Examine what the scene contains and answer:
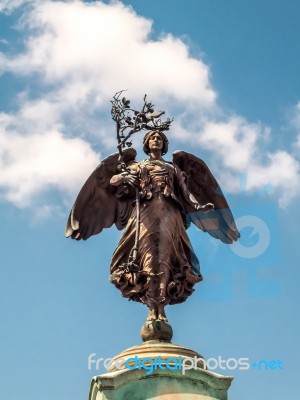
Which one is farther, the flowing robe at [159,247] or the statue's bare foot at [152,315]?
the flowing robe at [159,247]

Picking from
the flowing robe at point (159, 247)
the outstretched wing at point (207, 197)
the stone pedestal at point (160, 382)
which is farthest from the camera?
the outstretched wing at point (207, 197)

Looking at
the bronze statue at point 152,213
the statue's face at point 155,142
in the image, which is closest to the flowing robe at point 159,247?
the bronze statue at point 152,213

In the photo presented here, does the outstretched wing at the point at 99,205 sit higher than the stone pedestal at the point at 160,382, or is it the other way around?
the outstretched wing at the point at 99,205

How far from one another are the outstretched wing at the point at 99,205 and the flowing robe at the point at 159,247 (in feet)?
1.54

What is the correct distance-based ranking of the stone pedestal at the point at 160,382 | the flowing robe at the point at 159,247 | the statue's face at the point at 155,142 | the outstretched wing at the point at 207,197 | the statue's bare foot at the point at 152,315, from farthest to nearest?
the outstretched wing at the point at 207,197
the statue's face at the point at 155,142
the flowing robe at the point at 159,247
the statue's bare foot at the point at 152,315
the stone pedestal at the point at 160,382

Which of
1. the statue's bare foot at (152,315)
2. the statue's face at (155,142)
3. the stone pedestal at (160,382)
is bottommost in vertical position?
the stone pedestal at (160,382)

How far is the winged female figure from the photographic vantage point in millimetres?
11289

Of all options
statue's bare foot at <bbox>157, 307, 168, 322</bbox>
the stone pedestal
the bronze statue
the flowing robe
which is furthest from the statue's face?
the stone pedestal

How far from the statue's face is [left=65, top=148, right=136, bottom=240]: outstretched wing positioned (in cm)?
26

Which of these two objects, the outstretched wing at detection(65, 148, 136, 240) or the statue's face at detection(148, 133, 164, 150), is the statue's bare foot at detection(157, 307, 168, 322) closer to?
the outstretched wing at detection(65, 148, 136, 240)

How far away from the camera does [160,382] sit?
999 centimetres

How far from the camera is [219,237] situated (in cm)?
1269

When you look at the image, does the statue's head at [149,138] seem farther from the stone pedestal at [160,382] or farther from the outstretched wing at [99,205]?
the stone pedestal at [160,382]

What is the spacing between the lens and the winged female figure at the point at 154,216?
37.0ft
